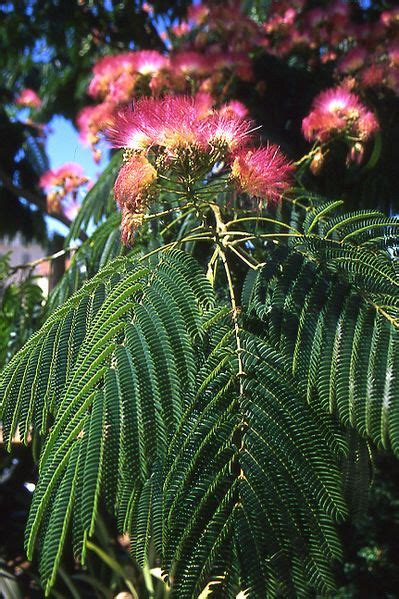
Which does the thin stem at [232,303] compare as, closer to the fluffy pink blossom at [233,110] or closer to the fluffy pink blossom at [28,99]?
the fluffy pink blossom at [233,110]

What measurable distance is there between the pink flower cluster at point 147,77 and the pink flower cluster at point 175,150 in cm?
106

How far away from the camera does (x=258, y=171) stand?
3.36ft

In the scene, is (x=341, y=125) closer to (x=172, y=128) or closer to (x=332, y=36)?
(x=172, y=128)

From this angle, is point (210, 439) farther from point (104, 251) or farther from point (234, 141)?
point (104, 251)

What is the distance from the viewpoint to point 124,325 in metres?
0.86

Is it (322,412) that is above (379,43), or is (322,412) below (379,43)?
below

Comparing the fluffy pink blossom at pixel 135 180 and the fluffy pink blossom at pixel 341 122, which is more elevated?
the fluffy pink blossom at pixel 341 122

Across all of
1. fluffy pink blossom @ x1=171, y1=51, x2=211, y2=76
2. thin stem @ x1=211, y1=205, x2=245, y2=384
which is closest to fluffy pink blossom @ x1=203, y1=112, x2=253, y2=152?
thin stem @ x1=211, y1=205, x2=245, y2=384

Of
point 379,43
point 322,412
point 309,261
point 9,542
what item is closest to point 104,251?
point 309,261

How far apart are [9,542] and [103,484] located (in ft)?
10.8

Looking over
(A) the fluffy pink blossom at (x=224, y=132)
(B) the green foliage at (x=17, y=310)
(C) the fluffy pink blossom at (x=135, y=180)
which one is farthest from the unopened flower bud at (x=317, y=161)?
(B) the green foliage at (x=17, y=310)

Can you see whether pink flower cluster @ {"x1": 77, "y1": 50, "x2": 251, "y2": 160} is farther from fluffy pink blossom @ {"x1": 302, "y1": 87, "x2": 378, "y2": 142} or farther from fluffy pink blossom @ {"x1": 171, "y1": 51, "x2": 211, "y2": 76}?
fluffy pink blossom @ {"x1": 302, "y1": 87, "x2": 378, "y2": 142}

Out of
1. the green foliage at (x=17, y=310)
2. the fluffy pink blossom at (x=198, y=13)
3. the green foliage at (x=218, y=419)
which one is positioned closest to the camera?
the green foliage at (x=218, y=419)

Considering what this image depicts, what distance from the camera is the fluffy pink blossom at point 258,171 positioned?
1.00 metres
